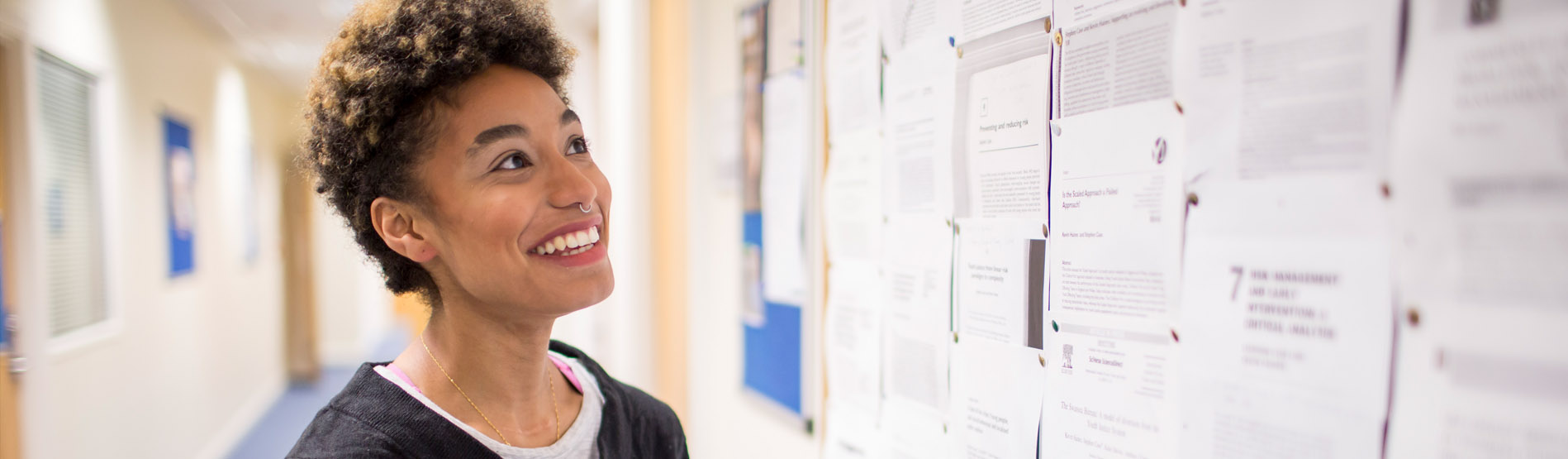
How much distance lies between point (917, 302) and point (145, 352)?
153 inches

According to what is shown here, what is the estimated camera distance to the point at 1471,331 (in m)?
0.58

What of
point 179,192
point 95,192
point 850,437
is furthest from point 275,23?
point 850,437

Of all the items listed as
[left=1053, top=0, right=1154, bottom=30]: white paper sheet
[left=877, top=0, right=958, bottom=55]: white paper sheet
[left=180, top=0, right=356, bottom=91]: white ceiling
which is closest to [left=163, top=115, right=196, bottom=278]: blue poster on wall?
[left=180, top=0, right=356, bottom=91]: white ceiling

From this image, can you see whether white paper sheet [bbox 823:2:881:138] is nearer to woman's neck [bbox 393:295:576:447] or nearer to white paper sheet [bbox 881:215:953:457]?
white paper sheet [bbox 881:215:953:457]

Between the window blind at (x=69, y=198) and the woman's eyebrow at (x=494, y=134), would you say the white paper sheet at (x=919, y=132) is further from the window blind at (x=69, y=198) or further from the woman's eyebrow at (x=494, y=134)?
the window blind at (x=69, y=198)

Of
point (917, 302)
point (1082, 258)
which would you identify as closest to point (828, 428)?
point (917, 302)

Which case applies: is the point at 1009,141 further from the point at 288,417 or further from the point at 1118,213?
the point at 288,417

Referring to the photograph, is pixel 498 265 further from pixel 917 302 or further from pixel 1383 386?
pixel 1383 386

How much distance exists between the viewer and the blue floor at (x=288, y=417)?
15.5ft

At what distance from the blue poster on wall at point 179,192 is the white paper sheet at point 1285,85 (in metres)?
4.59

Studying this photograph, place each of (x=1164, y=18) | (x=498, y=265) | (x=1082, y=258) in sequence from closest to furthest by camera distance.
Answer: (x=1164, y=18)
(x=1082, y=258)
(x=498, y=265)

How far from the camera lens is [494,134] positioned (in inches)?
39.0

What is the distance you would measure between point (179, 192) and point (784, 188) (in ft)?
Answer: 12.6

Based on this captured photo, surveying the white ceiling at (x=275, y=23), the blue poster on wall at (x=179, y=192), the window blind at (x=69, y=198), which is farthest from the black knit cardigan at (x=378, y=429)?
the blue poster on wall at (x=179, y=192)
